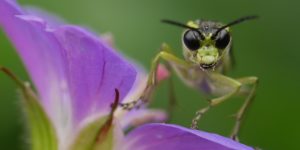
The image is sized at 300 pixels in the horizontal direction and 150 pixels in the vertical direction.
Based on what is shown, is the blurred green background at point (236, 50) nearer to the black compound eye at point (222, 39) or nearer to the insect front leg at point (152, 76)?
the insect front leg at point (152, 76)

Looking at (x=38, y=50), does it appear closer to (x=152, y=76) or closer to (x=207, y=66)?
(x=152, y=76)

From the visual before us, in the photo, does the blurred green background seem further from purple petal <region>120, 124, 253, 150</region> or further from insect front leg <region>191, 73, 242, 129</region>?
purple petal <region>120, 124, 253, 150</region>

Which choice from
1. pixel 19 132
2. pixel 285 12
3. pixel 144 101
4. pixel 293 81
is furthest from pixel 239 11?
pixel 144 101

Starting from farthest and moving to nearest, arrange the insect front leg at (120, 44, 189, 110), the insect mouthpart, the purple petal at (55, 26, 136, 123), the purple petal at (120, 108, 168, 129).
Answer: the purple petal at (120, 108, 168, 129) < the insect front leg at (120, 44, 189, 110) < the insect mouthpart < the purple petal at (55, 26, 136, 123)

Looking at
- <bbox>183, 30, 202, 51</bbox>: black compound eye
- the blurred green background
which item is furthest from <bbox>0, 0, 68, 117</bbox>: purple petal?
the blurred green background

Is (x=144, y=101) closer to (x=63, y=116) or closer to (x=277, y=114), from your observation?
(x=63, y=116)

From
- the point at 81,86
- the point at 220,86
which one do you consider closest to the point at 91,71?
the point at 81,86

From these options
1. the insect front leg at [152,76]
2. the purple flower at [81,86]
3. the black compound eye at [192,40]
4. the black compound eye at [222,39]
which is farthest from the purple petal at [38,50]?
the black compound eye at [222,39]
